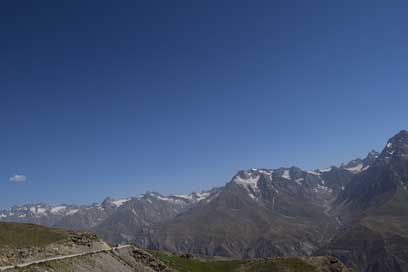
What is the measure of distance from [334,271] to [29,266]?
5338 inches

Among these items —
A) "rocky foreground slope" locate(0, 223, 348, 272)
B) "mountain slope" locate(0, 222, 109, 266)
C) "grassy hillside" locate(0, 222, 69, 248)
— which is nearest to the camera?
"rocky foreground slope" locate(0, 223, 348, 272)

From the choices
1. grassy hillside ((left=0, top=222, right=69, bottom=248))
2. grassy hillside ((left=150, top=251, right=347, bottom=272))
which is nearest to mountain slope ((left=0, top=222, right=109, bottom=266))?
grassy hillside ((left=0, top=222, right=69, bottom=248))

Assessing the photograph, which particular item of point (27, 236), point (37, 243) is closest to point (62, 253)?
point (37, 243)

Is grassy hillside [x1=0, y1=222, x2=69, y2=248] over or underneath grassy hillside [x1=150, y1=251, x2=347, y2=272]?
over

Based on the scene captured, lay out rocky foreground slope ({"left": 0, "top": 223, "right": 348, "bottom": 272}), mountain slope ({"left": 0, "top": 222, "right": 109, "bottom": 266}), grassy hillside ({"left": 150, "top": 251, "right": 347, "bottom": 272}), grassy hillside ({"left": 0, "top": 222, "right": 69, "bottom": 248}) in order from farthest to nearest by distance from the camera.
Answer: grassy hillside ({"left": 150, "top": 251, "right": 347, "bottom": 272}), grassy hillside ({"left": 0, "top": 222, "right": 69, "bottom": 248}), mountain slope ({"left": 0, "top": 222, "right": 109, "bottom": 266}), rocky foreground slope ({"left": 0, "top": 223, "right": 348, "bottom": 272})

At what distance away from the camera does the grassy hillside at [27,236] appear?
326ft

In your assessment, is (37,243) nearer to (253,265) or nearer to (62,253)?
(62,253)

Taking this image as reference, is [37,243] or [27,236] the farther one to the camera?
[27,236]

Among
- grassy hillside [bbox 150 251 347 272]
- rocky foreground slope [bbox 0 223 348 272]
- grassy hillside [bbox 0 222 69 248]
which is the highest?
grassy hillside [bbox 0 222 69 248]

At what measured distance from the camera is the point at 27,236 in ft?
352

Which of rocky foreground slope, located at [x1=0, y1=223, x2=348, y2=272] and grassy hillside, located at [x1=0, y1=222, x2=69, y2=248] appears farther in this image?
grassy hillside, located at [x1=0, y1=222, x2=69, y2=248]

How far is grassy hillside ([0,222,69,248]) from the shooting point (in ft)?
326

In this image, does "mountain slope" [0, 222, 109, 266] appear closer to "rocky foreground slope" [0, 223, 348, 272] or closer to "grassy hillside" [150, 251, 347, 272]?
"rocky foreground slope" [0, 223, 348, 272]

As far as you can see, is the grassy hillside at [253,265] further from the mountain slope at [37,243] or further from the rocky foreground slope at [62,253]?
the mountain slope at [37,243]
